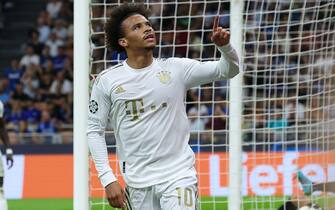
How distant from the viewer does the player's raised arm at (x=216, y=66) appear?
5289 millimetres

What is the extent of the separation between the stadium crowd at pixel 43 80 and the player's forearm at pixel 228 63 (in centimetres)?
1100

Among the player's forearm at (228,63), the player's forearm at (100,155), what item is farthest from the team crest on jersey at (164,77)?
the player's forearm at (100,155)

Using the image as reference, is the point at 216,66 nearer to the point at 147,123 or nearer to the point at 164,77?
the point at 164,77

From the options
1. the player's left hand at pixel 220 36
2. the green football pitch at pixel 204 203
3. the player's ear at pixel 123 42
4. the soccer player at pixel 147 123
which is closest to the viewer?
the player's left hand at pixel 220 36

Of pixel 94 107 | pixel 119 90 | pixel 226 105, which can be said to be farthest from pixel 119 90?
pixel 226 105

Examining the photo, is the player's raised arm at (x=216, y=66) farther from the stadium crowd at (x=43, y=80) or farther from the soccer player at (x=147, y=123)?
the stadium crowd at (x=43, y=80)

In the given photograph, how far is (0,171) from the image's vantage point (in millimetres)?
9633

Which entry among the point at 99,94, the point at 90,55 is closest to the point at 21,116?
the point at 90,55

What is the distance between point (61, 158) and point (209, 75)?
9.95 meters

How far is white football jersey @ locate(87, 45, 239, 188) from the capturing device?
5.73 metres

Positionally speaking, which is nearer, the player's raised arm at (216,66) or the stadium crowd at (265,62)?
the player's raised arm at (216,66)

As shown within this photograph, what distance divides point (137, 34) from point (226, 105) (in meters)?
7.50

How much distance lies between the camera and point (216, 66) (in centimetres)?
562

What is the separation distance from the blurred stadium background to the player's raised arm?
2.13 meters
